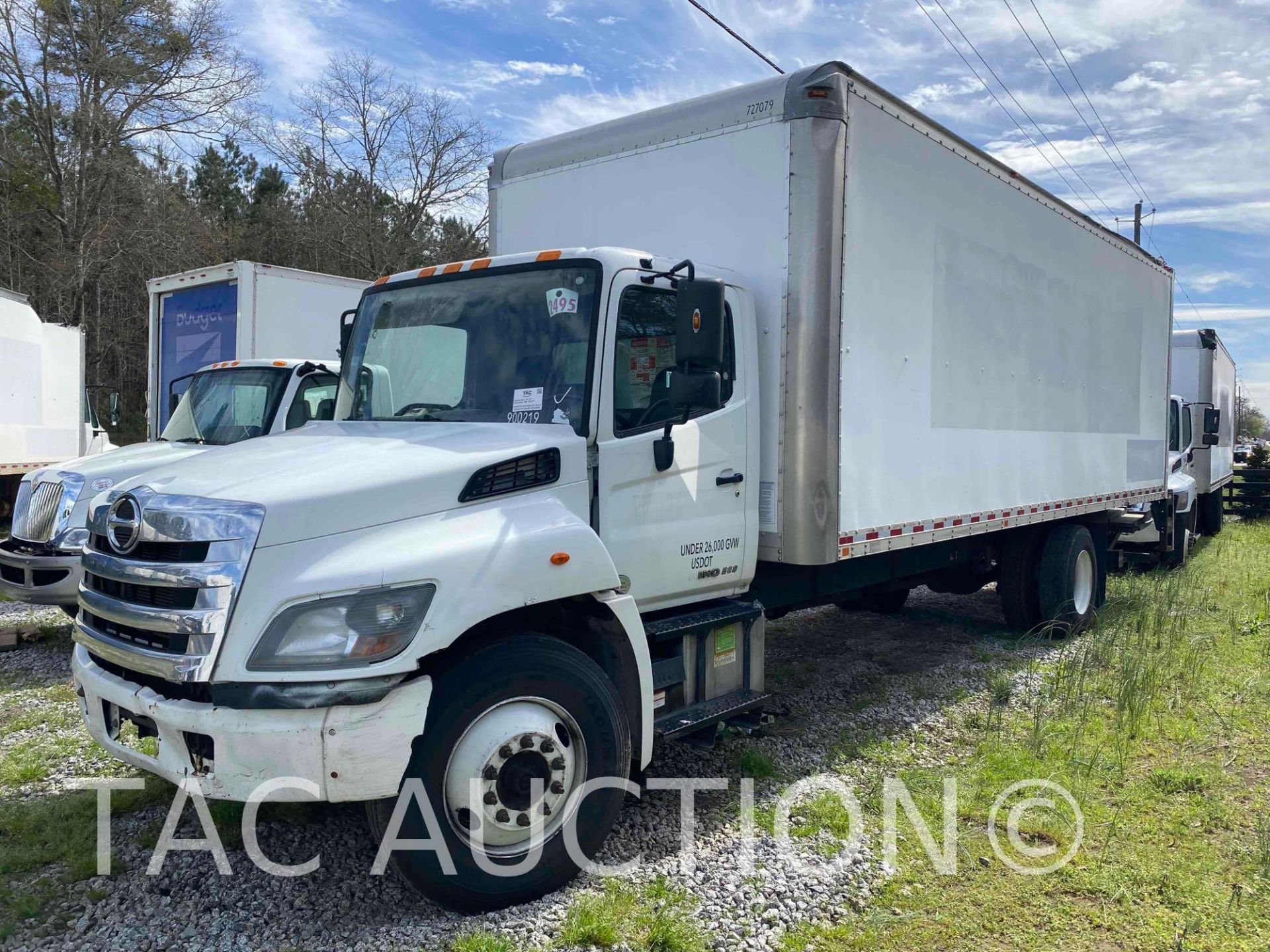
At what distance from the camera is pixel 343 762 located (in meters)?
3.16

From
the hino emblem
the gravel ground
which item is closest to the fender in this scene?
the hino emblem

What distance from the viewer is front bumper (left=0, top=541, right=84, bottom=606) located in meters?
7.21

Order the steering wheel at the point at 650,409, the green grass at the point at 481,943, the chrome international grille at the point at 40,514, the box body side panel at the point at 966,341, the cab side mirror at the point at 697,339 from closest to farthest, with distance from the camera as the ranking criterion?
the green grass at the point at 481,943
the cab side mirror at the point at 697,339
the steering wheel at the point at 650,409
the box body side panel at the point at 966,341
the chrome international grille at the point at 40,514

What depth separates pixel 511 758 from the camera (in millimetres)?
3557

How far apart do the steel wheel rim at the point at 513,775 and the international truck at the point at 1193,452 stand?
356 inches

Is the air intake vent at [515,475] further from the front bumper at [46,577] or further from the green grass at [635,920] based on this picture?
the front bumper at [46,577]

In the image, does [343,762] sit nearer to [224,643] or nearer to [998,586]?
[224,643]

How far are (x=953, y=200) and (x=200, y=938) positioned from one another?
5.89 metres

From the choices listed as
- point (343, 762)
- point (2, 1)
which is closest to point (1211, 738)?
point (343, 762)

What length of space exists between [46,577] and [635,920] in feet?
19.5

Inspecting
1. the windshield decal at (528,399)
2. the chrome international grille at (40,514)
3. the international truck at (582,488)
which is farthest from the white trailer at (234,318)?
the windshield decal at (528,399)

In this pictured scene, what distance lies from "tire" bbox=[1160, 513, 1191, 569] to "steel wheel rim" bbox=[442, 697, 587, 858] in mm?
12097

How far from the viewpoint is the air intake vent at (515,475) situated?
3682mm

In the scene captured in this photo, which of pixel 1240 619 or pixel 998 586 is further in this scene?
pixel 1240 619
